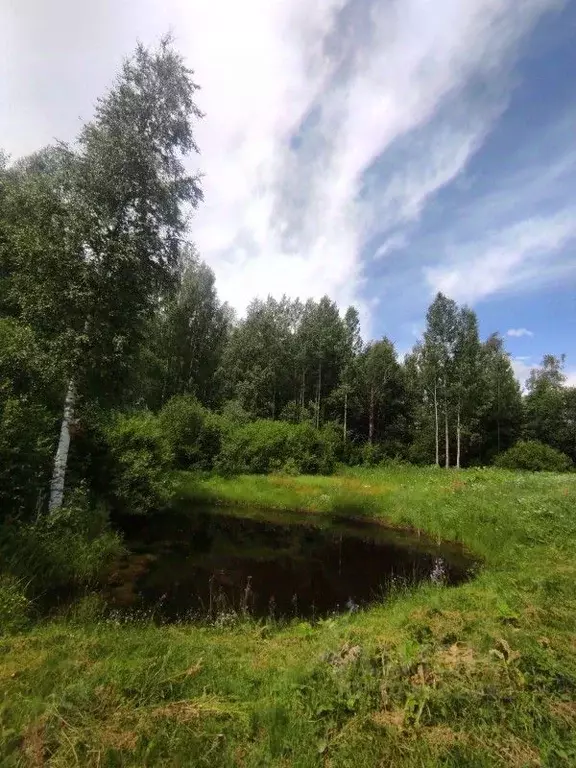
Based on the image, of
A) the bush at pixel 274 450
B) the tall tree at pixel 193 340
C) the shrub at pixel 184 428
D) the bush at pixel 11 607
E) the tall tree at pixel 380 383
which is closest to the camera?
the bush at pixel 11 607

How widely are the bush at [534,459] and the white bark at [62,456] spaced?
46.9 metres

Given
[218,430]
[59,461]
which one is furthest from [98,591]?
[218,430]

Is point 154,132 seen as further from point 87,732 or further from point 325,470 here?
point 325,470

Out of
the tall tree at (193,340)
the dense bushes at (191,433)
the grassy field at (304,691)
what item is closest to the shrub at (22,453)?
the grassy field at (304,691)

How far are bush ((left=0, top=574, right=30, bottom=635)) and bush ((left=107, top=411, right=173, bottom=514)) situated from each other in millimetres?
8999

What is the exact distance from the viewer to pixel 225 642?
7984 mm

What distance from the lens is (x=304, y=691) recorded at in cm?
578

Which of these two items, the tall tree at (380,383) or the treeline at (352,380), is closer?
the treeline at (352,380)

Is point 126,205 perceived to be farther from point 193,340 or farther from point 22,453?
point 193,340

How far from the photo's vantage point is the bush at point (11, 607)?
7526 millimetres

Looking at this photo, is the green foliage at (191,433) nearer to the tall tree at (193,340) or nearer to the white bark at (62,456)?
the tall tree at (193,340)

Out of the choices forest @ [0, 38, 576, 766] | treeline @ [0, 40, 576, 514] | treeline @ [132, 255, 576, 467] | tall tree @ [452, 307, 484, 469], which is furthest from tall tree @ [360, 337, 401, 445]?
treeline @ [0, 40, 576, 514]

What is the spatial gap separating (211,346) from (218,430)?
612 inches

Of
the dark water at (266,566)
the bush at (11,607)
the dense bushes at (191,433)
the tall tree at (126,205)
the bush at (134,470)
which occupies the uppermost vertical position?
the tall tree at (126,205)
